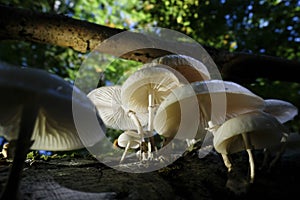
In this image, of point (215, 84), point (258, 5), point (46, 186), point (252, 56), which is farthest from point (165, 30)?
point (46, 186)

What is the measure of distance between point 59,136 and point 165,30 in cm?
283

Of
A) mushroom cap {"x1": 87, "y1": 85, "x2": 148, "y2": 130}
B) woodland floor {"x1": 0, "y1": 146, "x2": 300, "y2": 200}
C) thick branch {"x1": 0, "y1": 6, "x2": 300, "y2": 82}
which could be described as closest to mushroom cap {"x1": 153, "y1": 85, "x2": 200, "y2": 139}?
woodland floor {"x1": 0, "y1": 146, "x2": 300, "y2": 200}

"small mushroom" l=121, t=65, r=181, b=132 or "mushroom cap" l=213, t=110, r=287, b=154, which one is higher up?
"small mushroom" l=121, t=65, r=181, b=132

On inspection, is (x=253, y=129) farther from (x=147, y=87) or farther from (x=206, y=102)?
(x=147, y=87)

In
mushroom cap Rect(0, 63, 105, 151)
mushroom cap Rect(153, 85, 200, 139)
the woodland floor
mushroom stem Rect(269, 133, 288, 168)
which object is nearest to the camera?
mushroom cap Rect(0, 63, 105, 151)

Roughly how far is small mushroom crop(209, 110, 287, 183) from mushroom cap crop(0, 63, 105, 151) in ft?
2.12

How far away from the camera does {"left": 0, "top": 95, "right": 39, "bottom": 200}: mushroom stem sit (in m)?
1.07

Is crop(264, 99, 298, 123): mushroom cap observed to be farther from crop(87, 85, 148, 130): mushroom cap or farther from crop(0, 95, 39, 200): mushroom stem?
crop(0, 95, 39, 200): mushroom stem

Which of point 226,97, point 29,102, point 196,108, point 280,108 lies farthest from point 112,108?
point 29,102

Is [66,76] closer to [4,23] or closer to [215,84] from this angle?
[4,23]

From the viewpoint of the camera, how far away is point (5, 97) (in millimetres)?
1095

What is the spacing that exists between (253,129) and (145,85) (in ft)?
3.49

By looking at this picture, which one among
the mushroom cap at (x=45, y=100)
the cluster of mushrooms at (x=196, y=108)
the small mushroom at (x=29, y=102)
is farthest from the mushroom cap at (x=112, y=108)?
the small mushroom at (x=29, y=102)

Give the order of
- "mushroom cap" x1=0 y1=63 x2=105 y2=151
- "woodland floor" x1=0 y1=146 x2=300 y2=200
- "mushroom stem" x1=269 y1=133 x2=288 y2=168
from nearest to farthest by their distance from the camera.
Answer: "mushroom cap" x1=0 y1=63 x2=105 y2=151 < "woodland floor" x1=0 y1=146 x2=300 y2=200 < "mushroom stem" x1=269 y1=133 x2=288 y2=168
